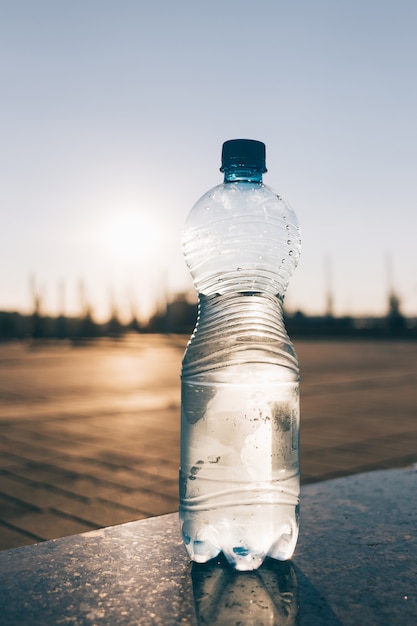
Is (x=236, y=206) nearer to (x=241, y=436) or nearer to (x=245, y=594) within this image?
(x=241, y=436)

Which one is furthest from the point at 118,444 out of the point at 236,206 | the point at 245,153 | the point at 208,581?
the point at 245,153

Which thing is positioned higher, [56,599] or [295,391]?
[295,391]

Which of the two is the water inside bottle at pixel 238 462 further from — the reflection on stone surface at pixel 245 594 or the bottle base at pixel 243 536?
the reflection on stone surface at pixel 245 594

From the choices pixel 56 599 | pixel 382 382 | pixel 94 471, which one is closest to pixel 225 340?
pixel 56 599

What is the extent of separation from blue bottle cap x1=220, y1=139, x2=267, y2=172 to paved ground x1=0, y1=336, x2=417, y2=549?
195 centimetres

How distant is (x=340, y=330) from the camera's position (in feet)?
121

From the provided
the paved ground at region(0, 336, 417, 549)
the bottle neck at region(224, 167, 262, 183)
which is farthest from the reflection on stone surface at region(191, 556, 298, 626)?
the paved ground at region(0, 336, 417, 549)

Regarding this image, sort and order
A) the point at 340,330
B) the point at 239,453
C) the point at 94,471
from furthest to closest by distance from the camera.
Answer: the point at 340,330 → the point at 94,471 → the point at 239,453

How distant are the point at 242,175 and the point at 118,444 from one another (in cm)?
378

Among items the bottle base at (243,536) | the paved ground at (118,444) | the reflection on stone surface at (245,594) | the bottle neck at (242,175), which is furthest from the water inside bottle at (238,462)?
the paved ground at (118,444)

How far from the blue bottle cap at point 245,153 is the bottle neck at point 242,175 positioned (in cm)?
1

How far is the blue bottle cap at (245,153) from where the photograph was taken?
1665 millimetres

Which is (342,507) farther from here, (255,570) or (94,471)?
(94,471)

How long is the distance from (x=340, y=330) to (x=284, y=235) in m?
35.5
